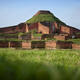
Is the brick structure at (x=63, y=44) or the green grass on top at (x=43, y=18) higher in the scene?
the green grass on top at (x=43, y=18)

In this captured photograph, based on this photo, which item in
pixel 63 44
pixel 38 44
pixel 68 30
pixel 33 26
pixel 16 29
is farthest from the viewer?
pixel 33 26

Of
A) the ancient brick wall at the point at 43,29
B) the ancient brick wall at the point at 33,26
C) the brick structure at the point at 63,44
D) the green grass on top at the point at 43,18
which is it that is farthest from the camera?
the green grass on top at the point at 43,18

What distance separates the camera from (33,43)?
13.4 metres

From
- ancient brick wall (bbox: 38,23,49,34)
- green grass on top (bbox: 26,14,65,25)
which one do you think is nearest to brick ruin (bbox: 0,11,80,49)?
ancient brick wall (bbox: 38,23,49,34)

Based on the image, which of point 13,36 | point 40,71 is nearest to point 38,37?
point 13,36

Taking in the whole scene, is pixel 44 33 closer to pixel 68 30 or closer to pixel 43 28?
pixel 43 28

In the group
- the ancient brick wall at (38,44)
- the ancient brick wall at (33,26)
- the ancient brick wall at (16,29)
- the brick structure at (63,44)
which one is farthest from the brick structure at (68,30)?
the ancient brick wall at (38,44)

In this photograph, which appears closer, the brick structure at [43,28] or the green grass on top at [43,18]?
the brick structure at [43,28]

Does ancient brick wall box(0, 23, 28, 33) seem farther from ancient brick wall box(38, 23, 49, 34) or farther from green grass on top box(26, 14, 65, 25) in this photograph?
ancient brick wall box(38, 23, 49, 34)

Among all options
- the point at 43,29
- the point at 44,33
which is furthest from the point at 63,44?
the point at 43,29

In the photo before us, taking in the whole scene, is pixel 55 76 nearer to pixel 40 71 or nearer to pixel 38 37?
pixel 40 71

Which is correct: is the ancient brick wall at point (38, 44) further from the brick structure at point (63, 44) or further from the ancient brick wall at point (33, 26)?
the ancient brick wall at point (33, 26)

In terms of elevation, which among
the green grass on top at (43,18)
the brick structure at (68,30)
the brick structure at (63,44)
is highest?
the green grass on top at (43,18)

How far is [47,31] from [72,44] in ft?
26.5
